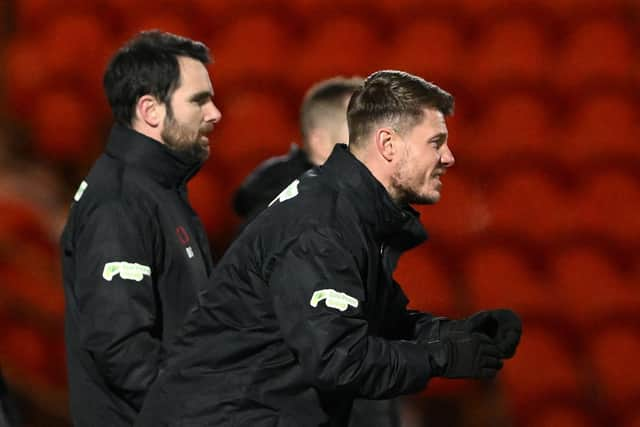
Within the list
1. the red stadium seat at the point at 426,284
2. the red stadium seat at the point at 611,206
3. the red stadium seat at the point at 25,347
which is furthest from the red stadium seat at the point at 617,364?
the red stadium seat at the point at 25,347

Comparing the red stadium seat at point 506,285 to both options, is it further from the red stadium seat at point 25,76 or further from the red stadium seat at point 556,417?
the red stadium seat at point 25,76

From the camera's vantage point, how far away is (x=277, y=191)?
2.81 metres

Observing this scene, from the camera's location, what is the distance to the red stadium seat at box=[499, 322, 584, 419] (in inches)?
166

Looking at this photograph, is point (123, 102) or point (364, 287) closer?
point (364, 287)

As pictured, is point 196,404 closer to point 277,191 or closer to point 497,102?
point 277,191

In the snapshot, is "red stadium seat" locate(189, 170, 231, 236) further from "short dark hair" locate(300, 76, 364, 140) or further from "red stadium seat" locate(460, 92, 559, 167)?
"short dark hair" locate(300, 76, 364, 140)

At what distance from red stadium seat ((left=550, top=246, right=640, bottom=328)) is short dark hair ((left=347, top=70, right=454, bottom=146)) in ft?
8.69

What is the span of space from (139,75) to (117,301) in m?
0.52

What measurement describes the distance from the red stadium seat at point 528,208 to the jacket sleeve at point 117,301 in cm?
258

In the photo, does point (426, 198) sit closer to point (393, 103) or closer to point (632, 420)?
point (393, 103)

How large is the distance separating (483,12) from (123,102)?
10.2 ft

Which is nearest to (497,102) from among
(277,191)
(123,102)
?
(277,191)

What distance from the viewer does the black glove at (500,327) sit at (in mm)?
1875

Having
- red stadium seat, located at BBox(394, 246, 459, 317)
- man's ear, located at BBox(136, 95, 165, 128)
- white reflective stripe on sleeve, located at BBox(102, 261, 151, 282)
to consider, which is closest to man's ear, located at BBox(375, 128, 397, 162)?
white reflective stripe on sleeve, located at BBox(102, 261, 151, 282)
